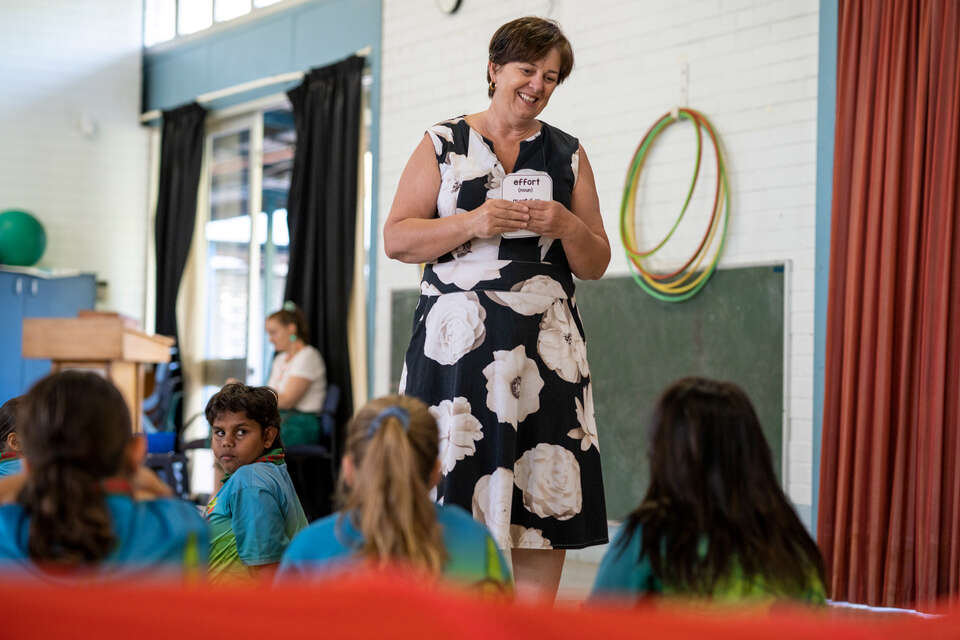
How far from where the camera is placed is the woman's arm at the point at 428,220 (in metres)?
2.03

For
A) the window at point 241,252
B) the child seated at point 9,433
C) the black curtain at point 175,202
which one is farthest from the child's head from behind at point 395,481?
the black curtain at point 175,202

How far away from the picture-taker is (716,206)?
4910mm

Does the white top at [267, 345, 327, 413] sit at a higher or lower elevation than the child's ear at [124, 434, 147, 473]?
lower

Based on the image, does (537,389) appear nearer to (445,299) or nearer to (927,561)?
(445,299)

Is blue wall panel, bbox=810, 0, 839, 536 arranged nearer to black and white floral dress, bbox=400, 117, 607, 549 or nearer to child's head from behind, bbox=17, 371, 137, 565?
black and white floral dress, bbox=400, 117, 607, 549

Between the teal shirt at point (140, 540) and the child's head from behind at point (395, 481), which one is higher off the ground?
the child's head from behind at point (395, 481)

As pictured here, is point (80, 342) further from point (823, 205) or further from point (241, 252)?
point (823, 205)

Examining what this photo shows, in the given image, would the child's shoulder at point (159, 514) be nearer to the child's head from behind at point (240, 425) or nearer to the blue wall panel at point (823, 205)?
the child's head from behind at point (240, 425)

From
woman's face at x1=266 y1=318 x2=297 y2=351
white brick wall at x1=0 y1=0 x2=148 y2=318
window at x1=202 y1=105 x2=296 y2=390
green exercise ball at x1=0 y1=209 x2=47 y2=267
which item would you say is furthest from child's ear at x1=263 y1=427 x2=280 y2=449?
white brick wall at x1=0 y1=0 x2=148 y2=318

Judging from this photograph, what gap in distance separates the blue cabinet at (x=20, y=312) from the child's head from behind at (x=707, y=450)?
23.3ft

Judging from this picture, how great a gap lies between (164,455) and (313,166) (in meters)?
2.09

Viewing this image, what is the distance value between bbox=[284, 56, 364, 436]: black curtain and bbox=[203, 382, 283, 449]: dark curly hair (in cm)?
390

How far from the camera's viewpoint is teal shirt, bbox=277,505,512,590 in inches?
55.7

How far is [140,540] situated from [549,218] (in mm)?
977
